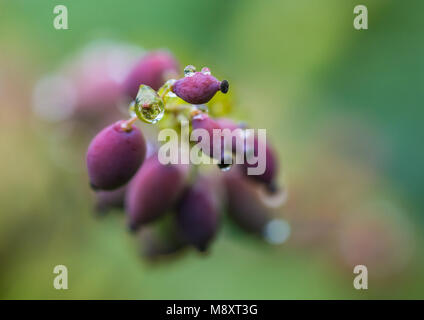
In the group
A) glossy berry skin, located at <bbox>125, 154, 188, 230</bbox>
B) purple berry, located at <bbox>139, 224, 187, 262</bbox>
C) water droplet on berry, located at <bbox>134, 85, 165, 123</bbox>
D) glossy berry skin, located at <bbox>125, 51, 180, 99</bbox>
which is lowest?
purple berry, located at <bbox>139, 224, 187, 262</bbox>

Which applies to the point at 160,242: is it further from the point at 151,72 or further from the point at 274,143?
the point at 274,143

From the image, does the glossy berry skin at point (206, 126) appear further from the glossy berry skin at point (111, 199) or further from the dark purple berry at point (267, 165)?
the glossy berry skin at point (111, 199)

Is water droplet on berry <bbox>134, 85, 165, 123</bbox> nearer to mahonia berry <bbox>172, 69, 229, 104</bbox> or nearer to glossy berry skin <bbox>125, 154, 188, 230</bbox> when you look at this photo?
mahonia berry <bbox>172, 69, 229, 104</bbox>

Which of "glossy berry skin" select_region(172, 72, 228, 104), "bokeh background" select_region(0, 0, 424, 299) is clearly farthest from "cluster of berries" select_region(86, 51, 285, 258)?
"bokeh background" select_region(0, 0, 424, 299)

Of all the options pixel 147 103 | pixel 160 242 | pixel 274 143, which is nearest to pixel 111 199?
pixel 160 242

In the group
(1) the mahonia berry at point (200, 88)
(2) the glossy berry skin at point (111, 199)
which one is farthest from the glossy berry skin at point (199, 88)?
(2) the glossy berry skin at point (111, 199)

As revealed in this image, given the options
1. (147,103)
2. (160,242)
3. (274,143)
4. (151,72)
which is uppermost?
(274,143)
